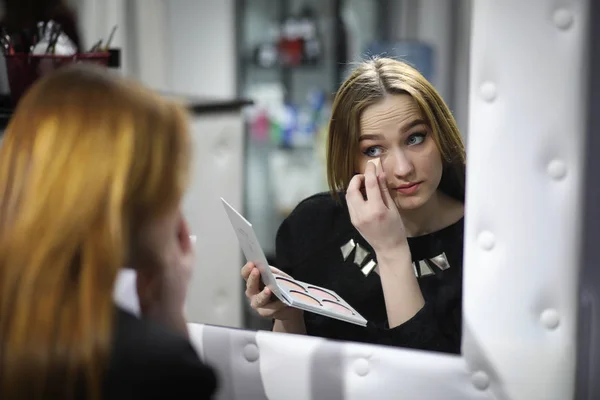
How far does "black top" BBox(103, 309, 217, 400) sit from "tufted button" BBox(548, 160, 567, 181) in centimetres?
47

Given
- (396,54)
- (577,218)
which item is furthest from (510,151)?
(396,54)

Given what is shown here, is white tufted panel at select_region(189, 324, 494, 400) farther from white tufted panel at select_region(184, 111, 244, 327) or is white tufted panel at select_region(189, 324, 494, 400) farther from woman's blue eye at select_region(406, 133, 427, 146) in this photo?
woman's blue eye at select_region(406, 133, 427, 146)

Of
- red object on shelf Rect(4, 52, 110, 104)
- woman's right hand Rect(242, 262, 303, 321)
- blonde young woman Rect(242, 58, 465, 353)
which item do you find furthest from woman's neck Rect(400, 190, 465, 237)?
red object on shelf Rect(4, 52, 110, 104)

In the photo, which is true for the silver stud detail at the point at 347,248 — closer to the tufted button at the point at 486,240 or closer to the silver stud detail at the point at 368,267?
the silver stud detail at the point at 368,267

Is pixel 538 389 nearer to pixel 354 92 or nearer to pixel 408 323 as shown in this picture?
pixel 408 323

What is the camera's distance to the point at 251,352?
1.07 meters

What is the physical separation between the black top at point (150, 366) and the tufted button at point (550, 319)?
0.43 metres

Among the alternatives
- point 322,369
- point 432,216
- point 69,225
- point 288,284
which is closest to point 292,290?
point 288,284

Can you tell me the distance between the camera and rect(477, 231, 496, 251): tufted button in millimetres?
886

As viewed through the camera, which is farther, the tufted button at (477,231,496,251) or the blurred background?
the blurred background

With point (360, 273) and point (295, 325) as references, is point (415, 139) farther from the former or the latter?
point (295, 325)

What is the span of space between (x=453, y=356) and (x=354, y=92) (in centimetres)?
38

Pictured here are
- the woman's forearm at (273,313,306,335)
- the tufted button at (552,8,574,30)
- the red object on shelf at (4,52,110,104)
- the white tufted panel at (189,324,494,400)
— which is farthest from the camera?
the red object on shelf at (4,52,110,104)

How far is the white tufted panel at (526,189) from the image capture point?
838 mm
